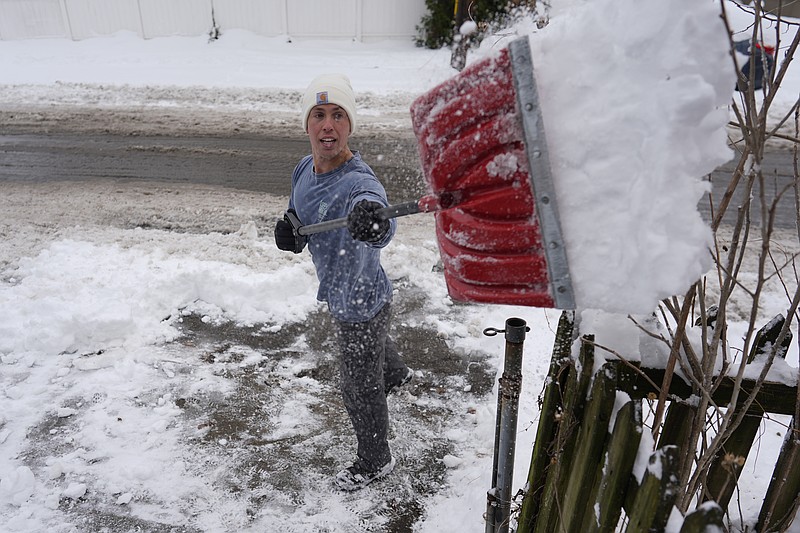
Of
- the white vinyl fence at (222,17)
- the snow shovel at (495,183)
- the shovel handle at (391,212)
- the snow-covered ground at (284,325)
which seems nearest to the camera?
the snow-covered ground at (284,325)

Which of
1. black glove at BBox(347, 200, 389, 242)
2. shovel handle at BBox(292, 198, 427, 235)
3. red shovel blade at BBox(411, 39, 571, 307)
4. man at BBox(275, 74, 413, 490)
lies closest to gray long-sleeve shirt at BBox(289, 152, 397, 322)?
man at BBox(275, 74, 413, 490)

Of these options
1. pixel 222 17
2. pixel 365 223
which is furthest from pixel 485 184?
pixel 222 17

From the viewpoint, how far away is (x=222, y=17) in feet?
49.0

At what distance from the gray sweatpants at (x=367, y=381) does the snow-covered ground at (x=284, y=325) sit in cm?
20

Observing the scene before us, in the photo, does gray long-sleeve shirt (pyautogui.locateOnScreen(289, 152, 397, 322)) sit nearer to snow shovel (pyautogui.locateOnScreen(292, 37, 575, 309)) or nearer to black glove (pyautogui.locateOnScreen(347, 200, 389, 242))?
black glove (pyautogui.locateOnScreen(347, 200, 389, 242))

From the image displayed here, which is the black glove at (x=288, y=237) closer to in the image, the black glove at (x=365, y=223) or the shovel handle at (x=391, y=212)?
the shovel handle at (x=391, y=212)

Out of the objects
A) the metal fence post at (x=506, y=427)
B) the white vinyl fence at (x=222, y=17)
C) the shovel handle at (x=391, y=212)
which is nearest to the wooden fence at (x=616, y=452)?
the metal fence post at (x=506, y=427)

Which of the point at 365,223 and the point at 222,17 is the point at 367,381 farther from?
the point at 222,17

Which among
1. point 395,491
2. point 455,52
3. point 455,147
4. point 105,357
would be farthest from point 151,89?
point 455,147

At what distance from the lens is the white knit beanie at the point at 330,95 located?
7.84ft

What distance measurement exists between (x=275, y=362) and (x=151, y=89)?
9394mm

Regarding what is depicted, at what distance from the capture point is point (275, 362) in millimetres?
3561

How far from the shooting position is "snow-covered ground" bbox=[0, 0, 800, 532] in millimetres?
1114

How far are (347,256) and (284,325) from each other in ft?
5.47
